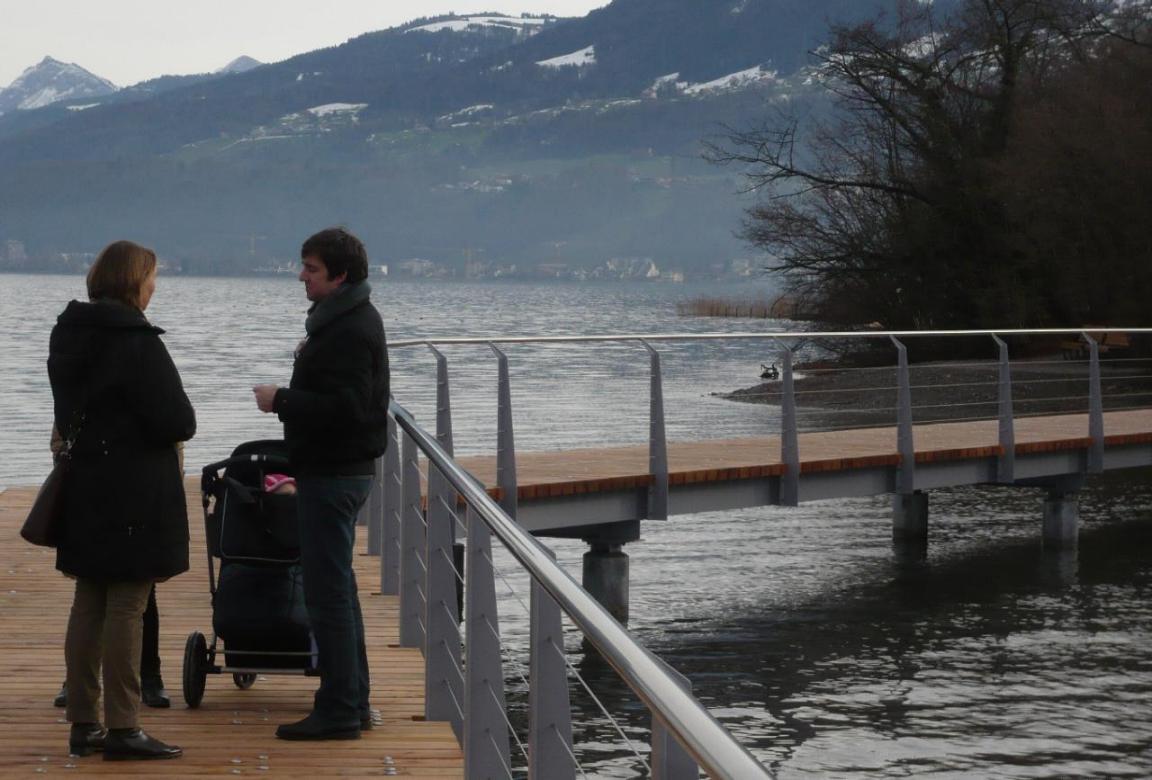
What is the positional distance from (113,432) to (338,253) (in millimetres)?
842

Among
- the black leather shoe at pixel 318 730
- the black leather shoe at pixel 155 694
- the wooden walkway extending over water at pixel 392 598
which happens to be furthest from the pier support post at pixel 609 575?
the black leather shoe at pixel 318 730

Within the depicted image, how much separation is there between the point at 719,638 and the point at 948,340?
93.7ft

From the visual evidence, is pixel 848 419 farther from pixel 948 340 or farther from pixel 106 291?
pixel 106 291

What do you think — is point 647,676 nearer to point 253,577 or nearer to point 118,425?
point 118,425

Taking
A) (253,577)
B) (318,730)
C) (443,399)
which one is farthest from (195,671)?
(443,399)

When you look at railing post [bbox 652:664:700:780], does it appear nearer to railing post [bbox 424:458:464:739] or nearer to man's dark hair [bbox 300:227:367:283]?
man's dark hair [bbox 300:227:367:283]

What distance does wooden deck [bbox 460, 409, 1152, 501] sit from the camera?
42.1ft

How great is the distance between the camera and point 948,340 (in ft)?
135

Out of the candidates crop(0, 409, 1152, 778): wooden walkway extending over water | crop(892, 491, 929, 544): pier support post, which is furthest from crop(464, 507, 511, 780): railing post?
crop(892, 491, 929, 544): pier support post

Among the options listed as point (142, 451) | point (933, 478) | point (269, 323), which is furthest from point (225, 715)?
point (269, 323)

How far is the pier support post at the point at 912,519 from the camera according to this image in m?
18.1

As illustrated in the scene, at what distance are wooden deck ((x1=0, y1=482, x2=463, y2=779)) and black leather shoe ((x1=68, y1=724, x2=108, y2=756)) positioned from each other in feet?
0.11

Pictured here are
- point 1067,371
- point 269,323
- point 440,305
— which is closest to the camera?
point 1067,371

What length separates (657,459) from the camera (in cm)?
1294
